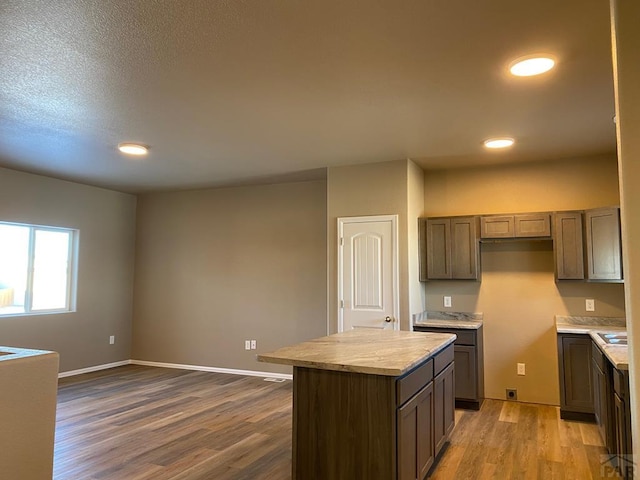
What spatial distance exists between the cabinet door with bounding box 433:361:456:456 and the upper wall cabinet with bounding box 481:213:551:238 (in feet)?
5.98

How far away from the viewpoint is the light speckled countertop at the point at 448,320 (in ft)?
15.4

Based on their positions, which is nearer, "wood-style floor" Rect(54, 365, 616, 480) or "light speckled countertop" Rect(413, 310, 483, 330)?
"wood-style floor" Rect(54, 365, 616, 480)

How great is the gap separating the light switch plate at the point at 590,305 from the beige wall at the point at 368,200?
182 cm

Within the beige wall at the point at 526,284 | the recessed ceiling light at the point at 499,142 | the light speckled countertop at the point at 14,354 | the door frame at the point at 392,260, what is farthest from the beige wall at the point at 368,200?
the light speckled countertop at the point at 14,354

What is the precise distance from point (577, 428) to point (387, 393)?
2736mm

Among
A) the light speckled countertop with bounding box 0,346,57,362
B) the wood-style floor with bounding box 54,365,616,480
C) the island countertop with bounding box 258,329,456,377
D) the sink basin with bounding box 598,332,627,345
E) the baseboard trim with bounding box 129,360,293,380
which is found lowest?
the wood-style floor with bounding box 54,365,616,480

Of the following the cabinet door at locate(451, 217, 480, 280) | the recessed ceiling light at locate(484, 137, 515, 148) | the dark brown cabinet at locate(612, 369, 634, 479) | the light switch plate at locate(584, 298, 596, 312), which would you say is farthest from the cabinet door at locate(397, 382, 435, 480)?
the light switch plate at locate(584, 298, 596, 312)

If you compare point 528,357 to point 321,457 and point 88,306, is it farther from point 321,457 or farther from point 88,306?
point 88,306

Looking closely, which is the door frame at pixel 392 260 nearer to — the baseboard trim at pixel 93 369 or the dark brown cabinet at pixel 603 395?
the dark brown cabinet at pixel 603 395

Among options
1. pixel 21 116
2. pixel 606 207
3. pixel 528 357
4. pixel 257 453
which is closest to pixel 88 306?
pixel 21 116

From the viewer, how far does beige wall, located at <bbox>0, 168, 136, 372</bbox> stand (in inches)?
219

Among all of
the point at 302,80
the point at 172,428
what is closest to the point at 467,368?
the point at 172,428

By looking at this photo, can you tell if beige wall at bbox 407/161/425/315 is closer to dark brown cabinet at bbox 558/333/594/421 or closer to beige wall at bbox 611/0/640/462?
dark brown cabinet at bbox 558/333/594/421

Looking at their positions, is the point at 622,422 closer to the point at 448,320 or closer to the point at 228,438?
the point at 448,320
